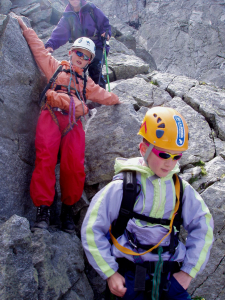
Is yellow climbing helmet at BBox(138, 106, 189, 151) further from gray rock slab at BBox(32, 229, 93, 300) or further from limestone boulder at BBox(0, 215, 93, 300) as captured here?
gray rock slab at BBox(32, 229, 93, 300)

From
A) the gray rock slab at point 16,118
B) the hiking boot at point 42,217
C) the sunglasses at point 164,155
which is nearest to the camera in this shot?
the sunglasses at point 164,155

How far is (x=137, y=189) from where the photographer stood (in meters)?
3.03

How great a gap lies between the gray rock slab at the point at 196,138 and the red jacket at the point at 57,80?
2651 millimetres

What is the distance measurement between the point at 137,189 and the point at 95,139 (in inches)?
120

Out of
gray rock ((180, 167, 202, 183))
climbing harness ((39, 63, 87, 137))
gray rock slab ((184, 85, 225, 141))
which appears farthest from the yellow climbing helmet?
gray rock slab ((184, 85, 225, 141))

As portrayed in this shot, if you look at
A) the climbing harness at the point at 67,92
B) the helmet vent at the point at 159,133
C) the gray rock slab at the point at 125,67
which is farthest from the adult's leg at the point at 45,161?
the gray rock slab at the point at 125,67

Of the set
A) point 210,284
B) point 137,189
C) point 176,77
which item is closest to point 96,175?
point 137,189

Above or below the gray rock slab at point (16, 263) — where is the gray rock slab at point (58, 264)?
below

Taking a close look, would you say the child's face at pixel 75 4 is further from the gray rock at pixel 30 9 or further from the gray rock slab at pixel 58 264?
the gray rock at pixel 30 9

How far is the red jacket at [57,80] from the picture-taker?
15.4 feet

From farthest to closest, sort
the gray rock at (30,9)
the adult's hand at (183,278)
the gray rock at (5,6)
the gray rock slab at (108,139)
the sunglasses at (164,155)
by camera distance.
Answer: the gray rock at (30,9), the gray rock at (5,6), the gray rock slab at (108,139), the sunglasses at (164,155), the adult's hand at (183,278)

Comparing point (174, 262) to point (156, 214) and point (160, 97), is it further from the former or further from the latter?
point (160, 97)

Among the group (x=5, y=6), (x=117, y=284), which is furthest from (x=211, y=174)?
(x=5, y=6)

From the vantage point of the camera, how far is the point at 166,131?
296cm
